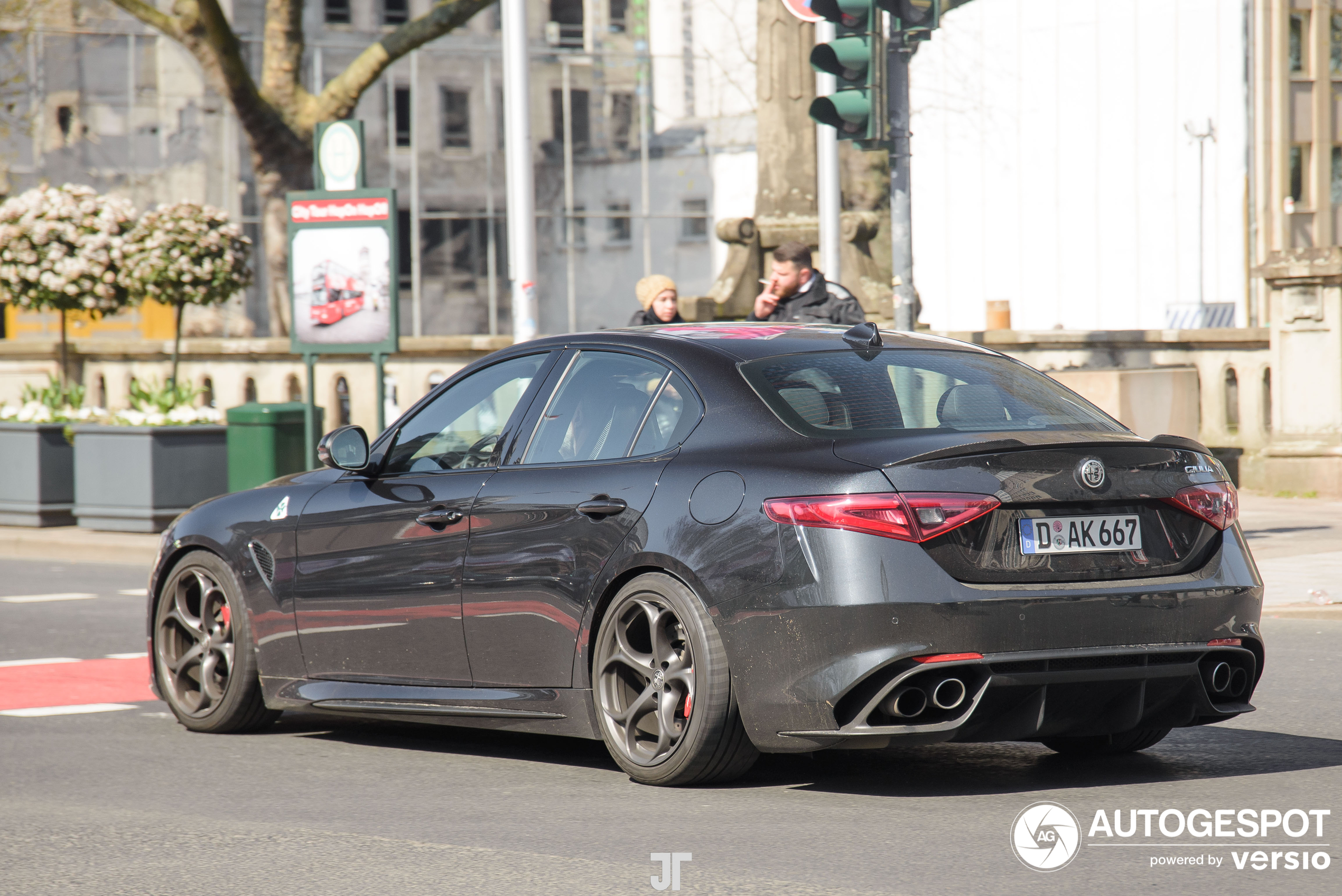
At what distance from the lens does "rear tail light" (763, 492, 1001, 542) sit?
559cm

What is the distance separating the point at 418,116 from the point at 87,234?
38.5 m

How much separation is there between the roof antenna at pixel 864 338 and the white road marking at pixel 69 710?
3.70 metres

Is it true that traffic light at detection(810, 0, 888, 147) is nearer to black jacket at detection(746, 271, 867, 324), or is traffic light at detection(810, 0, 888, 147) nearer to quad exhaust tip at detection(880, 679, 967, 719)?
black jacket at detection(746, 271, 867, 324)

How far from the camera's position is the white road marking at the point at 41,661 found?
32.3 feet

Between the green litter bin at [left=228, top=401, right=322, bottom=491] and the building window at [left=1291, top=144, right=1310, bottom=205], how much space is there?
113ft

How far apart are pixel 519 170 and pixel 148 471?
13.8 ft

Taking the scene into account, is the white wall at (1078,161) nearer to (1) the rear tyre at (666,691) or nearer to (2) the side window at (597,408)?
(2) the side window at (597,408)

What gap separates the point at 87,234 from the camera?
19312 mm

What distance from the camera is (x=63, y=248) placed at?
758 inches

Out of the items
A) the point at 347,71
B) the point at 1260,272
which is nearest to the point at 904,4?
the point at 1260,272

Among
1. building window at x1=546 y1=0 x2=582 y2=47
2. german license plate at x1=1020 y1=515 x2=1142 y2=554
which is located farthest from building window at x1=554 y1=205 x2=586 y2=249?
german license plate at x1=1020 y1=515 x2=1142 y2=554

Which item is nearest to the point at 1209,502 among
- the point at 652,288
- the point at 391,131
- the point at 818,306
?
the point at 818,306

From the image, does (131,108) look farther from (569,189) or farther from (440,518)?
(440,518)

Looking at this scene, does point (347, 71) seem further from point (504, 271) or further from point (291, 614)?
point (504, 271)
